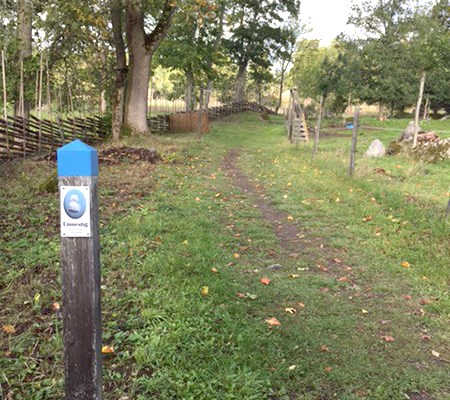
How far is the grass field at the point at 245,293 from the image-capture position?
121 inches

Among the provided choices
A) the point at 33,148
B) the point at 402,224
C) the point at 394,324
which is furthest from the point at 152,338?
the point at 33,148

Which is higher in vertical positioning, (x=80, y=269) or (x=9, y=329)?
(x=80, y=269)

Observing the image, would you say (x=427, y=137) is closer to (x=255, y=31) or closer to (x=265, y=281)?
(x=265, y=281)

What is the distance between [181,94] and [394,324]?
43.3 metres

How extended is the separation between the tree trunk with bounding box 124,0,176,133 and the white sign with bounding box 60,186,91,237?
47.4 feet

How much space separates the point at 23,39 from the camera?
14.4 meters

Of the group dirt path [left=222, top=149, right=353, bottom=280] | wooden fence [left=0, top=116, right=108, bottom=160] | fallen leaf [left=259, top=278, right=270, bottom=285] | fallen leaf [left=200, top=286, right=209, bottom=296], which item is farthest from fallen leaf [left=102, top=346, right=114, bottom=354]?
wooden fence [left=0, top=116, right=108, bottom=160]

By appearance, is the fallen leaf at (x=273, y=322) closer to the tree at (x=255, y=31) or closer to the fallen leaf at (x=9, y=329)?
the fallen leaf at (x=9, y=329)

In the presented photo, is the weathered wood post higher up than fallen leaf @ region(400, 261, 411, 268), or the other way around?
the weathered wood post

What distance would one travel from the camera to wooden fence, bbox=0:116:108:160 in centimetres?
1176

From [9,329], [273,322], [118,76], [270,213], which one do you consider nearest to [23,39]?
[118,76]

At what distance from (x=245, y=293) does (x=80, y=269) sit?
104 inches

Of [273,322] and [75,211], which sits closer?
[75,211]

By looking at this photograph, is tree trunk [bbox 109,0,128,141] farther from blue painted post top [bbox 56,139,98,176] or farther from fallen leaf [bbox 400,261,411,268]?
blue painted post top [bbox 56,139,98,176]
